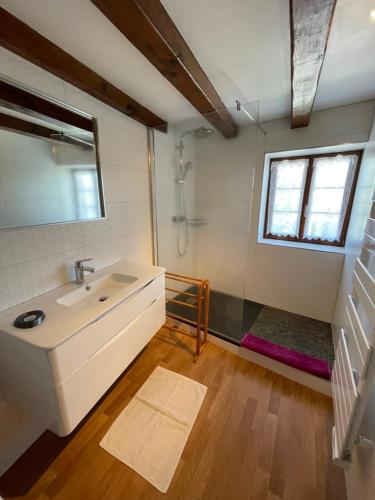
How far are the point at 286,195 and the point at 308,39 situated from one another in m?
1.65

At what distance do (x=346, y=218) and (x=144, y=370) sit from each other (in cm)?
260

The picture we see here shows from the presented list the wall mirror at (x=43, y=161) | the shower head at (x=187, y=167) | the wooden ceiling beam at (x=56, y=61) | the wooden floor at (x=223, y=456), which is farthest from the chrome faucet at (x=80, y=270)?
the shower head at (x=187, y=167)

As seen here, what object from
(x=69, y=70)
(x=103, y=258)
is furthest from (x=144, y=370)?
(x=69, y=70)

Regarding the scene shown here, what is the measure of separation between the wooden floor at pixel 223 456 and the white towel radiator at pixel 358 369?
28 centimetres

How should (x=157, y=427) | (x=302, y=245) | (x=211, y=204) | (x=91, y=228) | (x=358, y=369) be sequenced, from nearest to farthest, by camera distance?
(x=358, y=369), (x=157, y=427), (x=91, y=228), (x=211, y=204), (x=302, y=245)

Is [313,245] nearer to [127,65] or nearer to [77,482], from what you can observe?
→ [127,65]

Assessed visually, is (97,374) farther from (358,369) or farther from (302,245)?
(302,245)

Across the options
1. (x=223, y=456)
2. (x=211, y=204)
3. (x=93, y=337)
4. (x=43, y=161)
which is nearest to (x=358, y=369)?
(x=223, y=456)

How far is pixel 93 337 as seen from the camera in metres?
1.05

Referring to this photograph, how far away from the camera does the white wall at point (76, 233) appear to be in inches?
43.3

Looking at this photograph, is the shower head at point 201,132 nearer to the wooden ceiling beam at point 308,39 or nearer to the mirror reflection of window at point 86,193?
the wooden ceiling beam at point 308,39

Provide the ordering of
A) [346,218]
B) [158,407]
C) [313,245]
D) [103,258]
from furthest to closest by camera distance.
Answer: [313,245], [346,218], [103,258], [158,407]

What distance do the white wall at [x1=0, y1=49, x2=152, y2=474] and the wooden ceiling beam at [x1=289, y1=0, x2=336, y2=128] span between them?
4.39ft

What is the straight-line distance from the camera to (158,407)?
1421mm
